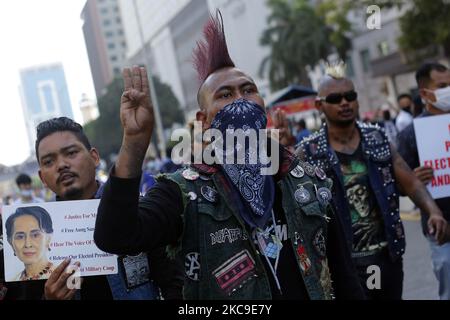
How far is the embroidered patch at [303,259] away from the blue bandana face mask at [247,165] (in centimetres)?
15

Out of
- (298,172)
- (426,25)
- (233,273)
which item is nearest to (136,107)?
(233,273)

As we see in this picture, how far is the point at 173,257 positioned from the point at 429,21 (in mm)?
22032

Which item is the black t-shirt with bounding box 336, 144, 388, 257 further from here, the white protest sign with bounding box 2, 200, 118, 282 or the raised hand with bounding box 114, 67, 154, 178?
the raised hand with bounding box 114, 67, 154, 178

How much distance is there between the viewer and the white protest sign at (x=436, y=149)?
427 centimetres

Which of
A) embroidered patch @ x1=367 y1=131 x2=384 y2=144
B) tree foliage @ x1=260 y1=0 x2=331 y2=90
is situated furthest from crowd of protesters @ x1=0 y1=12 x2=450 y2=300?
tree foliage @ x1=260 y1=0 x2=331 y2=90

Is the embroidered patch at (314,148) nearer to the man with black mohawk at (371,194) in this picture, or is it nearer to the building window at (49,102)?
the man with black mohawk at (371,194)

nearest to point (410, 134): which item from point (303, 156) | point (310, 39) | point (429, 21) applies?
point (303, 156)

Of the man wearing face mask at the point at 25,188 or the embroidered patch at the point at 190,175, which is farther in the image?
the man wearing face mask at the point at 25,188

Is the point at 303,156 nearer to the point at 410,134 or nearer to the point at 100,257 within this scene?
the point at 410,134

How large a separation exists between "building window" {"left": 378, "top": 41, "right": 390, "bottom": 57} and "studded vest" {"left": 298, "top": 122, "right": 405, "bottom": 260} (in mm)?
37850

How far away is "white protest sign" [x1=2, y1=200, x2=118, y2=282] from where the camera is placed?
2.67 meters

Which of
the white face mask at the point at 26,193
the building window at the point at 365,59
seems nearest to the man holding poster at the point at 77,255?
the white face mask at the point at 26,193
